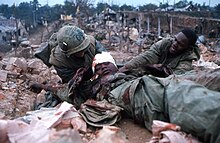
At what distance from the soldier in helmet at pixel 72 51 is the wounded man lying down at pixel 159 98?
16.1 inches

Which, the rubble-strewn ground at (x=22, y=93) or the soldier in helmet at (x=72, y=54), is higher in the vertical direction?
the soldier in helmet at (x=72, y=54)

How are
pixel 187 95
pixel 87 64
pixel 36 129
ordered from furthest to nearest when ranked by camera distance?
pixel 87 64 → pixel 187 95 → pixel 36 129

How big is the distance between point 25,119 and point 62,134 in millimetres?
1233

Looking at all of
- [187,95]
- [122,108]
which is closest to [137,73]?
[122,108]

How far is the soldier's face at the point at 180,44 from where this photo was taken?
4051 millimetres

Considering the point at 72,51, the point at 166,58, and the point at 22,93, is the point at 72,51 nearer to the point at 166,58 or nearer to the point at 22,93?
the point at 166,58

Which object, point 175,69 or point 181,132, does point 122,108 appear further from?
point 175,69

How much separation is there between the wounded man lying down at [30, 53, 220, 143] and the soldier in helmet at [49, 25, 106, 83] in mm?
408

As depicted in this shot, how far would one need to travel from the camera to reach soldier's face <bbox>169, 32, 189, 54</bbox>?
405 centimetres

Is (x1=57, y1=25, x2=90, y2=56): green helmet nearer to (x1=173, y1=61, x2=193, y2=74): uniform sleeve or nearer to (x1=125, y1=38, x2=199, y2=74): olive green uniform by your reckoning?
(x1=125, y1=38, x2=199, y2=74): olive green uniform

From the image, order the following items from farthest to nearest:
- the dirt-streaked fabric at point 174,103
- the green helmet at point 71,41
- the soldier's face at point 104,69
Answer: the green helmet at point 71,41
the soldier's face at point 104,69
the dirt-streaked fabric at point 174,103

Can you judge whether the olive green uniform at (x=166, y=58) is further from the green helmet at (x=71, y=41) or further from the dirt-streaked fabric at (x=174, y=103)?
the dirt-streaked fabric at (x=174, y=103)

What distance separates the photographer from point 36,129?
82.2 inches

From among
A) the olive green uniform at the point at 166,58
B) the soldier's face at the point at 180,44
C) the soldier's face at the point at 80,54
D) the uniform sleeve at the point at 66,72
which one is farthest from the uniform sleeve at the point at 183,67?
the uniform sleeve at the point at 66,72
